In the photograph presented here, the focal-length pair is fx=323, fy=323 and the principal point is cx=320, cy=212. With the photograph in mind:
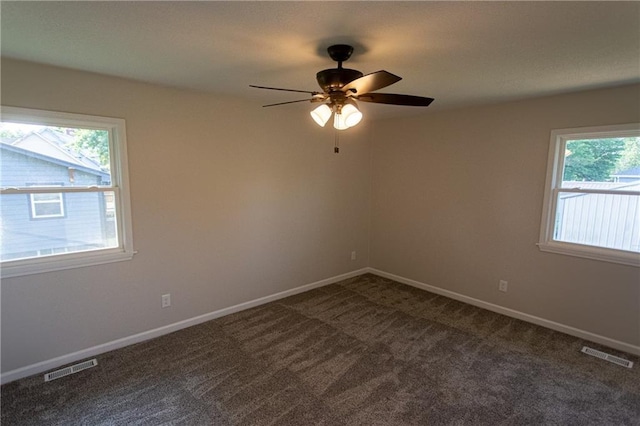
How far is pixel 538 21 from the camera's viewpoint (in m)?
1.58

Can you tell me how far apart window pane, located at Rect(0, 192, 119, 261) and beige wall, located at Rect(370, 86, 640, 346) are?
3.41 metres

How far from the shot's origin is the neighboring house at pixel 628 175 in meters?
2.81

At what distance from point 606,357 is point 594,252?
91 centimetres

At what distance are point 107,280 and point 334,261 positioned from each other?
2738 mm

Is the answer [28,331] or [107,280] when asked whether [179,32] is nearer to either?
[107,280]

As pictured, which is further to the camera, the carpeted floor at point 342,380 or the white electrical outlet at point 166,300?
the white electrical outlet at point 166,300

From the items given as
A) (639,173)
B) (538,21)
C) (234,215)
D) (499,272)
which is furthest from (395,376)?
(639,173)

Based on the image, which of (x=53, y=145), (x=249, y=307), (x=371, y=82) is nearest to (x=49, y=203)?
(x=53, y=145)

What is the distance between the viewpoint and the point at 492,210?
3641mm

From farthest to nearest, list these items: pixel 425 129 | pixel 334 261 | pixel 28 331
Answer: pixel 334 261 → pixel 425 129 → pixel 28 331

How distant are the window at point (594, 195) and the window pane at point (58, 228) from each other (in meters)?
4.15

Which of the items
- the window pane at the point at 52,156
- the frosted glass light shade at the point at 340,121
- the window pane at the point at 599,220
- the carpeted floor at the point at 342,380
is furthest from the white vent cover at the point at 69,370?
the window pane at the point at 599,220

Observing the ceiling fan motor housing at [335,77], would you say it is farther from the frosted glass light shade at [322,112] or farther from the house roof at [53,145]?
the house roof at [53,145]

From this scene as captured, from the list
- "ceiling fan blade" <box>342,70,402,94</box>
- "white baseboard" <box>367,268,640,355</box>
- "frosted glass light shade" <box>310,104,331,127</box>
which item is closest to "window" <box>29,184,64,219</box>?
"frosted glass light shade" <box>310,104,331,127</box>
